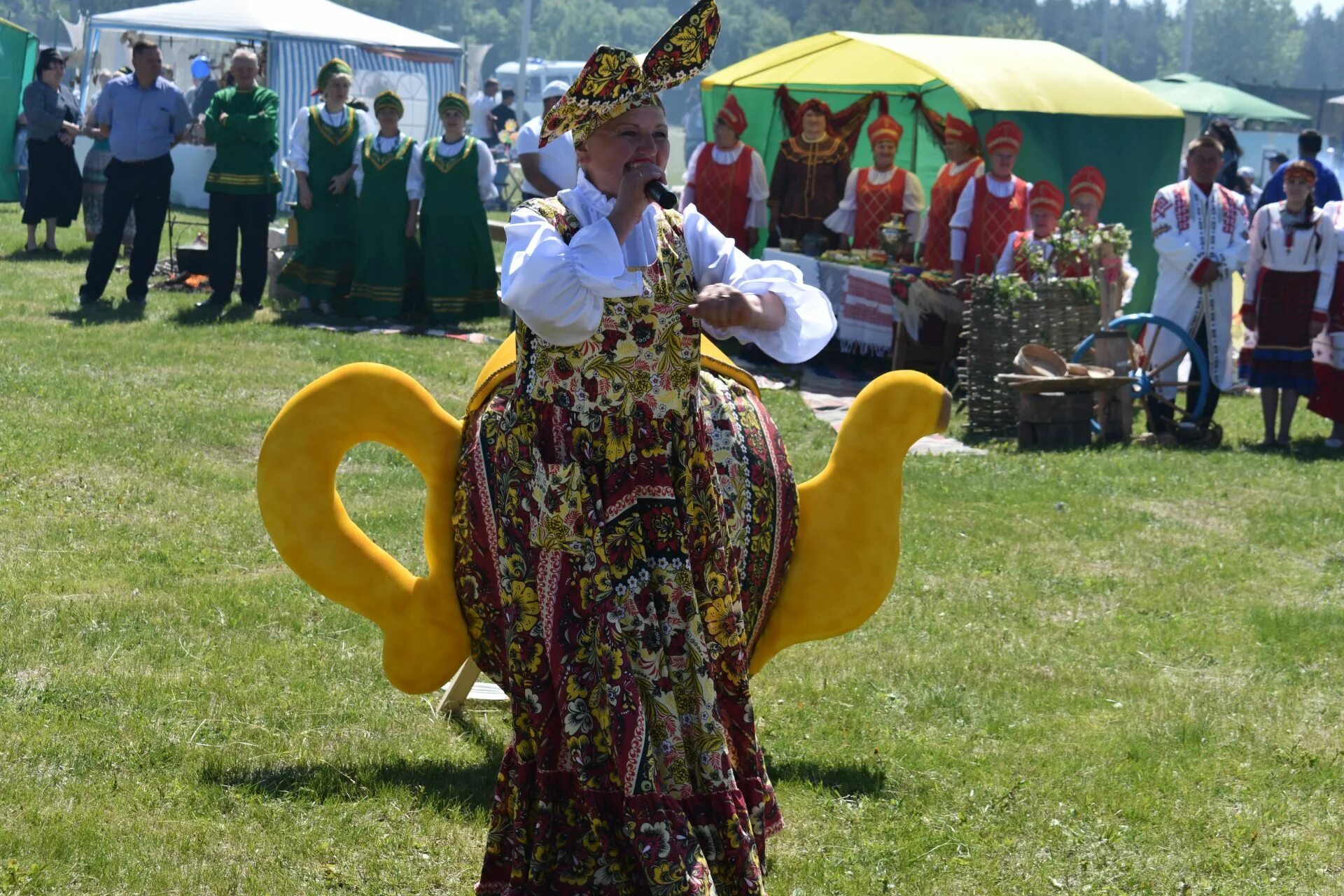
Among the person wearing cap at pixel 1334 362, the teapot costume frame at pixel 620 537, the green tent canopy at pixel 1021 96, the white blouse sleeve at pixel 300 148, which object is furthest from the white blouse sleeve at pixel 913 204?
the teapot costume frame at pixel 620 537

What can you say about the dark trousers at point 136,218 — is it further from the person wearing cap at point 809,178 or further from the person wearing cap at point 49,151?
the person wearing cap at point 809,178

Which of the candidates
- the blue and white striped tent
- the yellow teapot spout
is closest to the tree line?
the blue and white striped tent

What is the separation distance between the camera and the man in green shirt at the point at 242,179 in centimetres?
1181

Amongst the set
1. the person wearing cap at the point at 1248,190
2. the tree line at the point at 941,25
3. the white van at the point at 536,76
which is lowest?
the person wearing cap at the point at 1248,190

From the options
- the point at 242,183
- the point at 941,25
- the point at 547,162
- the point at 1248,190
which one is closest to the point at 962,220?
the point at 547,162

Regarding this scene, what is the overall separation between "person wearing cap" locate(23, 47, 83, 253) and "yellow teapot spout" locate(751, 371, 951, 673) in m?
12.8

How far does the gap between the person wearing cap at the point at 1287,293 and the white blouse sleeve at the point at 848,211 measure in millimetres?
3733

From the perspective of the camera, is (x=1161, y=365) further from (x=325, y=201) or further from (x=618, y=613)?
(x=618, y=613)

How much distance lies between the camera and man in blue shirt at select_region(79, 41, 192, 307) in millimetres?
11594

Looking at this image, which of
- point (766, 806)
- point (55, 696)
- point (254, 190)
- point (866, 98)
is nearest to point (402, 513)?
point (55, 696)

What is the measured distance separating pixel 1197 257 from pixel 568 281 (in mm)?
7829

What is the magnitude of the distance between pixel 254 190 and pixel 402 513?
5.77m

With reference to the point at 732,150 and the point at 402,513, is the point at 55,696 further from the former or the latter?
the point at 732,150

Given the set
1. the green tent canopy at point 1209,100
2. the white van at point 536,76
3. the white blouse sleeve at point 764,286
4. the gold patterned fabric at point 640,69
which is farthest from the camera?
the white van at point 536,76
